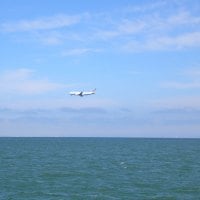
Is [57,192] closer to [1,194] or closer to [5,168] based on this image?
[1,194]

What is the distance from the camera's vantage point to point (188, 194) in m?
54.4

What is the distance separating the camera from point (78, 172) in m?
76.6

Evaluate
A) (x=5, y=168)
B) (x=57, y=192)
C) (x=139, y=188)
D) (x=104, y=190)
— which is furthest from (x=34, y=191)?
(x=5, y=168)

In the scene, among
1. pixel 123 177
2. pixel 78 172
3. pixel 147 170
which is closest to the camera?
pixel 123 177

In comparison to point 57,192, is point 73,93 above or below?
above

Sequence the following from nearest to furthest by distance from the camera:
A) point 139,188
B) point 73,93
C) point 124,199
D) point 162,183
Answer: point 124,199, point 139,188, point 162,183, point 73,93

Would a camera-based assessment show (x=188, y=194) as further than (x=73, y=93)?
No

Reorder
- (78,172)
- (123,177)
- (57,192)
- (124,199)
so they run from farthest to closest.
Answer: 1. (78,172)
2. (123,177)
3. (57,192)
4. (124,199)

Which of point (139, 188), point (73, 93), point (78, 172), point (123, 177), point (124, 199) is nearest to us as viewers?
point (124, 199)

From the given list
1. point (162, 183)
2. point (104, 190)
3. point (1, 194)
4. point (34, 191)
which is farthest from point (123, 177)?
point (1, 194)

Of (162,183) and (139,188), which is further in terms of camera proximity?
(162,183)

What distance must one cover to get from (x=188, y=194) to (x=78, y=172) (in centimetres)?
2618

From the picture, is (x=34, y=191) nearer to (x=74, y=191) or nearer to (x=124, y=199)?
(x=74, y=191)

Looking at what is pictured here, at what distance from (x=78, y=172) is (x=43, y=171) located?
6.02 meters
